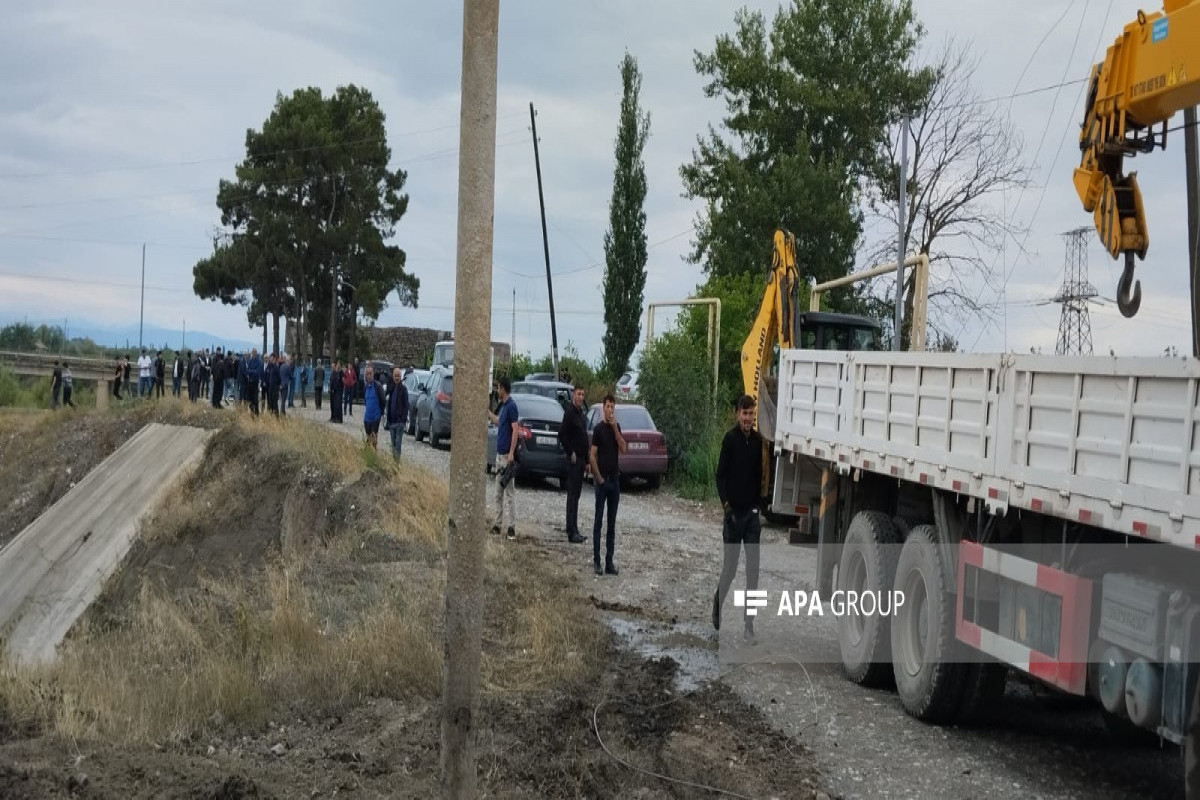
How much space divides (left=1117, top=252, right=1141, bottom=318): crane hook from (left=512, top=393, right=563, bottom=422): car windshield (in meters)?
15.0

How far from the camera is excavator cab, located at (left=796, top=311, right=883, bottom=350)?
1784 centimetres

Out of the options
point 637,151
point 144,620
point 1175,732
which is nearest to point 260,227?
point 637,151

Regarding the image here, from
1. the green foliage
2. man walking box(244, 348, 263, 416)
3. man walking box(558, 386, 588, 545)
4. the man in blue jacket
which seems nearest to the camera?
man walking box(558, 386, 588, 545)

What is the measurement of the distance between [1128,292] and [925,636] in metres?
2.83

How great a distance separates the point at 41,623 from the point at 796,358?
18.2m

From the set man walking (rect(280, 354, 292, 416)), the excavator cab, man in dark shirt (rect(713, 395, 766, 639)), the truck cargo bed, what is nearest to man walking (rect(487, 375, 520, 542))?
the excavator cab

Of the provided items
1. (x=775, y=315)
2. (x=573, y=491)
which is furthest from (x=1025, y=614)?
(x=573, y=491)

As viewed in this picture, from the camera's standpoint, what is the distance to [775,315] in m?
15.4

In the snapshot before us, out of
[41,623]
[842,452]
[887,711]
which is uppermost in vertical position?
[842,452]

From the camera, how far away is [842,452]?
34.2 ft

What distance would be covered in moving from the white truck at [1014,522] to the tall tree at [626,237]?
35.2m

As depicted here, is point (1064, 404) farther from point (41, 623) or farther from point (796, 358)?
point (41, 623)

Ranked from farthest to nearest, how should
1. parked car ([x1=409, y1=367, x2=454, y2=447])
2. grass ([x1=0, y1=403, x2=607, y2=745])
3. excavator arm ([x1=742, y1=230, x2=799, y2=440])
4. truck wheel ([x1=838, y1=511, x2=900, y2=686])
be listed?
parked car ([x1=409, y1=367, x2=454, y2=447]), excavator arm ([x1=742, y1=230, x2=799, y2=440]), truck wheel ([x1=838, y1=511, x2=900, y2=686]), grass ([x1=0, y1=403, x2=607, y2=745])

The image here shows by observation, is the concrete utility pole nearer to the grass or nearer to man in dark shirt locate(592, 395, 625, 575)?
the grass
